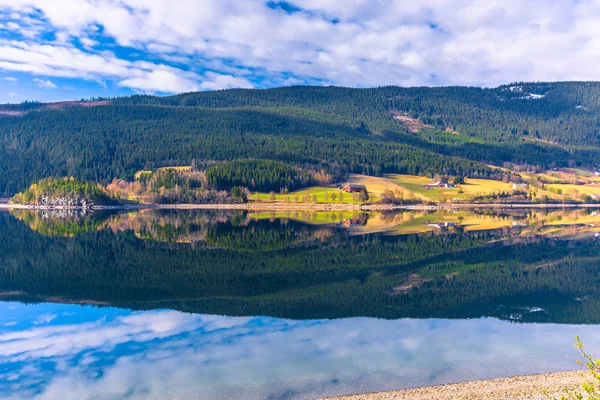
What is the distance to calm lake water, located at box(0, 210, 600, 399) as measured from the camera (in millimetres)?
21938

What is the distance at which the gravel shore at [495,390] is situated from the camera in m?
18.6

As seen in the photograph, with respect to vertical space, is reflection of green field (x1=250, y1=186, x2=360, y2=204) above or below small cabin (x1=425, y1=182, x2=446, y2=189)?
below

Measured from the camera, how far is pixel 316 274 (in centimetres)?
4403

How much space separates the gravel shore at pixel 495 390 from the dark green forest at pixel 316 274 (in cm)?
1107

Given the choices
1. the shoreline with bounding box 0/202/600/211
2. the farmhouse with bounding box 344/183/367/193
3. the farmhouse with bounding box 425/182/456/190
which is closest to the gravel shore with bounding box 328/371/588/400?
the shoreline with bounding box 0/202/600/211

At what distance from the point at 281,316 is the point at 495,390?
14804 mm

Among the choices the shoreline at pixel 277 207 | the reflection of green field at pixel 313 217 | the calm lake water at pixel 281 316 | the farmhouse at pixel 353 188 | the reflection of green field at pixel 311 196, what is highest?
the farmhouse at pixel 353 188

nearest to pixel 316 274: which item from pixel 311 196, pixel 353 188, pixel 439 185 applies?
pixel 311 196

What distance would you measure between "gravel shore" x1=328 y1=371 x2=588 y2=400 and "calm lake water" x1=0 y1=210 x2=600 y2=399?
3.63ft

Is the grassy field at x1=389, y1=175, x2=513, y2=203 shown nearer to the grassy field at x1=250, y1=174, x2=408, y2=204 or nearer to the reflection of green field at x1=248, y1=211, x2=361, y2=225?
the grassy field at x1=250, y1=174, x2=408, y2=204

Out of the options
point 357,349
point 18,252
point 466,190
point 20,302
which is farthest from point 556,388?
point 466,190

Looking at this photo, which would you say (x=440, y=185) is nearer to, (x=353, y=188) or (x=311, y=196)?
(x=353, y=188)

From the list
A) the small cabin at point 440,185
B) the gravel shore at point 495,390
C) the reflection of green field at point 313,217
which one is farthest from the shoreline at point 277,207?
the gravel shore at point 495,390

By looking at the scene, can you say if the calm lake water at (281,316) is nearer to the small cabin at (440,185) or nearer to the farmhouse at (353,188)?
the farmhouse at (353,188)
